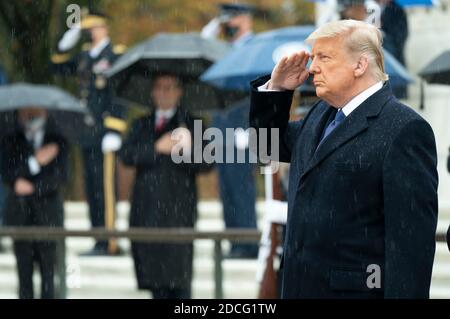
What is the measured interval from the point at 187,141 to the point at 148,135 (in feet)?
1.17

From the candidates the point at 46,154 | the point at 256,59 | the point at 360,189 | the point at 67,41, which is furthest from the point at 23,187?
the point at 360,189

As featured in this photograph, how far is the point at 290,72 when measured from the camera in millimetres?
5387

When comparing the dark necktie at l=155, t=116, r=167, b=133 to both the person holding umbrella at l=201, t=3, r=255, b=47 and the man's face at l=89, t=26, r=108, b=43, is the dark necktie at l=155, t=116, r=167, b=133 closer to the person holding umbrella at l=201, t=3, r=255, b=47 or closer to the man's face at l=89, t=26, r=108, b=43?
the person holding umbrella at l=201, t=3, r=255, b=47

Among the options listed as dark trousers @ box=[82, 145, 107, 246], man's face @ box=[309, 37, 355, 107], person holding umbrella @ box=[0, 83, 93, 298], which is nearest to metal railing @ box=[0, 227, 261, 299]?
person holding umbrella @ box=[0, 83, 93, 298]

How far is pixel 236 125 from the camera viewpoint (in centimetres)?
1170

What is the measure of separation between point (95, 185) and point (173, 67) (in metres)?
2.80

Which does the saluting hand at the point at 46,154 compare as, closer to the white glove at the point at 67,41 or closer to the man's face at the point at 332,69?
the white glove at the point at 67,41

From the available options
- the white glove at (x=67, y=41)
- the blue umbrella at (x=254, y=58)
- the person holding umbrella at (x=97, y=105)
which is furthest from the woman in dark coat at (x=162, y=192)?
the white glove at (x=67, y=41)

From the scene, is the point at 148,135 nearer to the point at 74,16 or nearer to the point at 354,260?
the point at 74,16

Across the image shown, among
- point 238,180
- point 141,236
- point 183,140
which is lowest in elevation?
point 141,236

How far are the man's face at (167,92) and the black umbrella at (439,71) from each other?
84.9 inches

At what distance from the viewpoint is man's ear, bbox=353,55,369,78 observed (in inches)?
202

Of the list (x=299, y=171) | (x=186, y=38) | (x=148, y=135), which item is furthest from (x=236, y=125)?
(x=299, y=171)

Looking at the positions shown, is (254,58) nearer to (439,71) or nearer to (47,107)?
(439,71)
